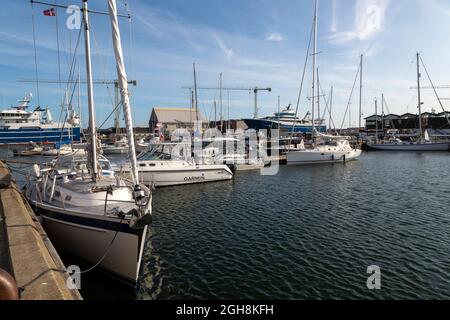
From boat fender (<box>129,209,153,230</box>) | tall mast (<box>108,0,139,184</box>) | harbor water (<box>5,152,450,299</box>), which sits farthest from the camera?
tall mast (<box>108,0,139,184</box>)

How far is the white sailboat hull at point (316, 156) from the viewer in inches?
1667

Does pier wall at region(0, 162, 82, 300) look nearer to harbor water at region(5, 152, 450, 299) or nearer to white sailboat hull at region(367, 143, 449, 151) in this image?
harbor water at region(5, 152, 450, 299)

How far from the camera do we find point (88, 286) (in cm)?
967

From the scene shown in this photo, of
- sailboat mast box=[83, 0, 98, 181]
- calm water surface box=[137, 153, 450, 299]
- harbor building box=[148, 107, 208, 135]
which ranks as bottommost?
calm water surface box=[137, 153, 450, 299]

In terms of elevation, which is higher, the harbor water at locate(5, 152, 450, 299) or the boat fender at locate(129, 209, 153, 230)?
the boat fender at locate(129, 209, 153, 230)

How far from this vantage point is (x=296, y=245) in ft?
42.1

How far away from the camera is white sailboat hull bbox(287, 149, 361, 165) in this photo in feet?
139

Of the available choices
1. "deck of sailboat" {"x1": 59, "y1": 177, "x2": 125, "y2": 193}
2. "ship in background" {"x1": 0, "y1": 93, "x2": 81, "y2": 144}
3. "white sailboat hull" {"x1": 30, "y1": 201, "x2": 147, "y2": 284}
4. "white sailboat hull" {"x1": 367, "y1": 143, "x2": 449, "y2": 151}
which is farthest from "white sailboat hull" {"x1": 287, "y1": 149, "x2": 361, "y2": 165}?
"ship in background" {"x1": 0, "y1": 93, "x2": 81, "y2": 144}

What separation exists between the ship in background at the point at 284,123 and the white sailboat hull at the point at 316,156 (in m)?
44.0

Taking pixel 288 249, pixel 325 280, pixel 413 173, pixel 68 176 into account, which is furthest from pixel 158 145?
pixel 413 173

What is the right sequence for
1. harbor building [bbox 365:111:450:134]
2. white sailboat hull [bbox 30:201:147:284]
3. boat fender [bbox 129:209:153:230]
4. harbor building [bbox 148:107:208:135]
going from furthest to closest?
harbor building [bbox 148:107:208:135] < harbor building [bbox 365:111:450:134] < white sailboat hull [bbox 30:201:147:284] < boat fender [bbox 129:209:153:230]

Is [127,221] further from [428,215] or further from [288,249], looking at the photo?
[428,215]

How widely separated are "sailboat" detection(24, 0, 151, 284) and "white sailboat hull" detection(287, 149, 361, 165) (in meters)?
32.8

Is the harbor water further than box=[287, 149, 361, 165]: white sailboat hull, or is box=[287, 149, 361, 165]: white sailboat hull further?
box=[287, 149, 361, 165]: white sailboat hull
